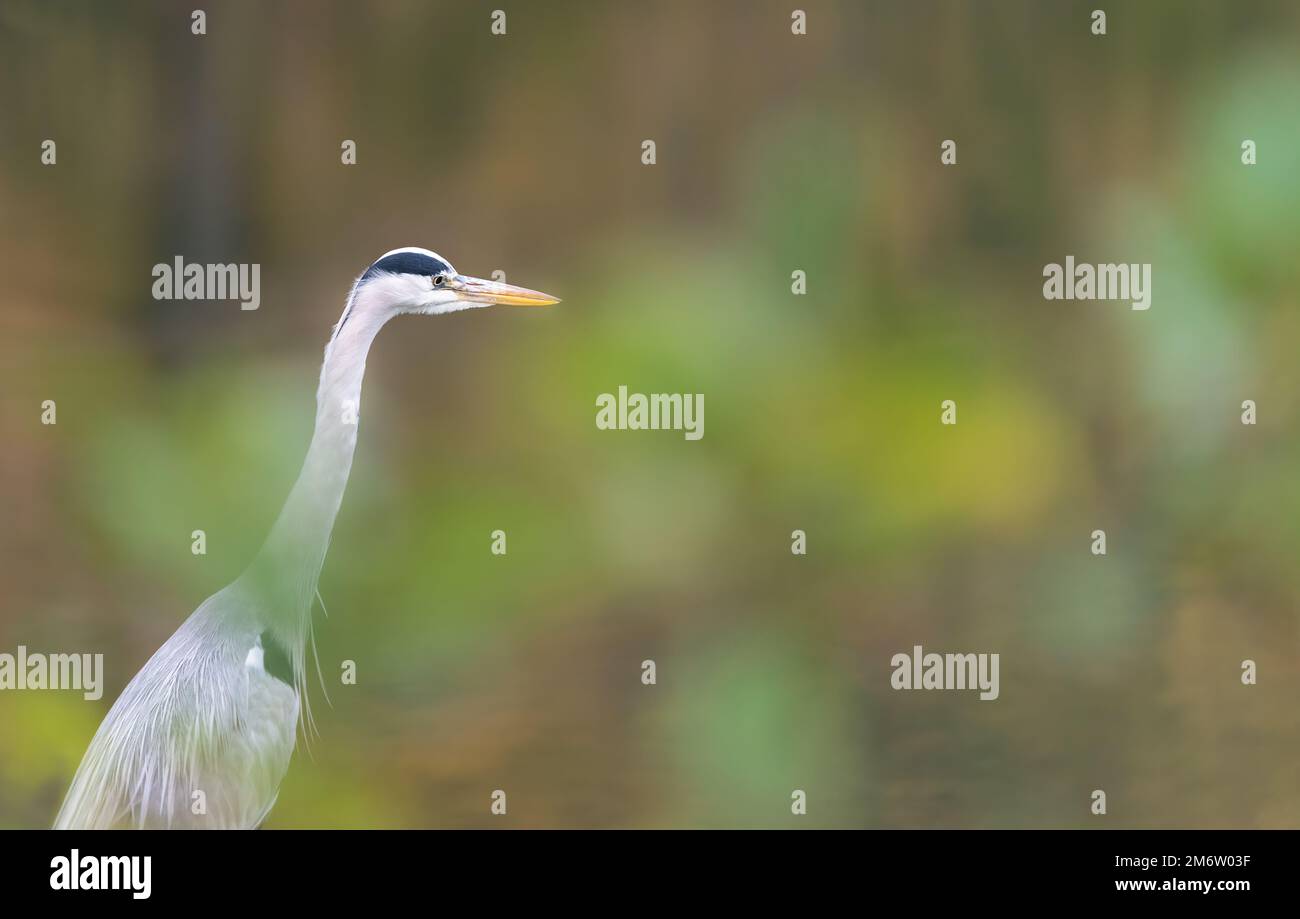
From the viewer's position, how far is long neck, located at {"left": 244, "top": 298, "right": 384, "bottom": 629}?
2.85 meters

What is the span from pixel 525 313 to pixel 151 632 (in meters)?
2.15

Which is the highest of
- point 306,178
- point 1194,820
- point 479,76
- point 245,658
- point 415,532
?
point 479,76

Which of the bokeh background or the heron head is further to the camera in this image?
the bokeh background

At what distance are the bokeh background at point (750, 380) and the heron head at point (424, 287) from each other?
2.24 metres

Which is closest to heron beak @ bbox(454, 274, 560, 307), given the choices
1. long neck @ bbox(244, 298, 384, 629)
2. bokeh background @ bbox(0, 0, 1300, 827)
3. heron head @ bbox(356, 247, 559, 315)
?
heron head @ bbox(356, 247, 559, 315)

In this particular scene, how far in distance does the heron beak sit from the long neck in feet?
0.77

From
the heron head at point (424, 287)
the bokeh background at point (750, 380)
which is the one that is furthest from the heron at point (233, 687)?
the bokeh background at point (750, 380)

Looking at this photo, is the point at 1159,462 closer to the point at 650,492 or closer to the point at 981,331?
the point at 981,331

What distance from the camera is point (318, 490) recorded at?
9.56ft

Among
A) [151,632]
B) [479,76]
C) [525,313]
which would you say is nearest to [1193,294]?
[525,313]

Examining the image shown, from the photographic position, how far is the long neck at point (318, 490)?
285 centimetres

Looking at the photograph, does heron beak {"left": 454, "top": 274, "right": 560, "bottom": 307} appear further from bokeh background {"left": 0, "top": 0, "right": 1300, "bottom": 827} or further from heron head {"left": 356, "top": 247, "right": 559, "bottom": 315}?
bokeh background {"left": 0, "top": 0, "right": 1300, "bottom": 827}

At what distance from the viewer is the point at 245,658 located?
305cm

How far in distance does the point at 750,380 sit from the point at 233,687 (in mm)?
3003
